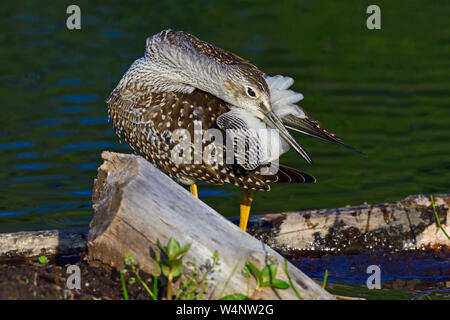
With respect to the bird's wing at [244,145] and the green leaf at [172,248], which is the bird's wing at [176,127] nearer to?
the bird's wing at [244,145]

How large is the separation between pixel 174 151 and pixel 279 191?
2433mm

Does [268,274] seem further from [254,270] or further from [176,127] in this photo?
[176,127]

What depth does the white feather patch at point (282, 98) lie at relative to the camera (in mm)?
6832

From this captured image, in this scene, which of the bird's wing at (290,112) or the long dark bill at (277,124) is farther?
the bird's wing at (290,112)

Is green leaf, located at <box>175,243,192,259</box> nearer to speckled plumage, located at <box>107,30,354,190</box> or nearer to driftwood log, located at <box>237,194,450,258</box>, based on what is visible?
speckled plumage, located at <box>107,30,354,190</box>

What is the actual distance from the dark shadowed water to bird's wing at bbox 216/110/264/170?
2.08 m

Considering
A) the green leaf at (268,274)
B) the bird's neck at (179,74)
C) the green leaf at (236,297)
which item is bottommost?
the green leaf at (236,297)

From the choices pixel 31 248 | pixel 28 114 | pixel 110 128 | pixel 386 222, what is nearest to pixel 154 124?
pixel 31 248

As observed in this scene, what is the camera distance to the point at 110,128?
10.6 m

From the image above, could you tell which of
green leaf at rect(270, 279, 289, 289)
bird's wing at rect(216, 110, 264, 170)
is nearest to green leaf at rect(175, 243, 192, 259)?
green leaf at rect(270, 279, 289, 289)

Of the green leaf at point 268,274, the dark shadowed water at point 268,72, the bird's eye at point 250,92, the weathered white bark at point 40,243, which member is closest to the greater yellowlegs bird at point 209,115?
the bird's eye at point 250,92

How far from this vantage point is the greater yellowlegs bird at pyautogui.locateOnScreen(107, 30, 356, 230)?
6398 millimetres

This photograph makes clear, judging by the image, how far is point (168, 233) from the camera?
180 inches

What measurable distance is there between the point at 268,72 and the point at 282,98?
16.7 feet
